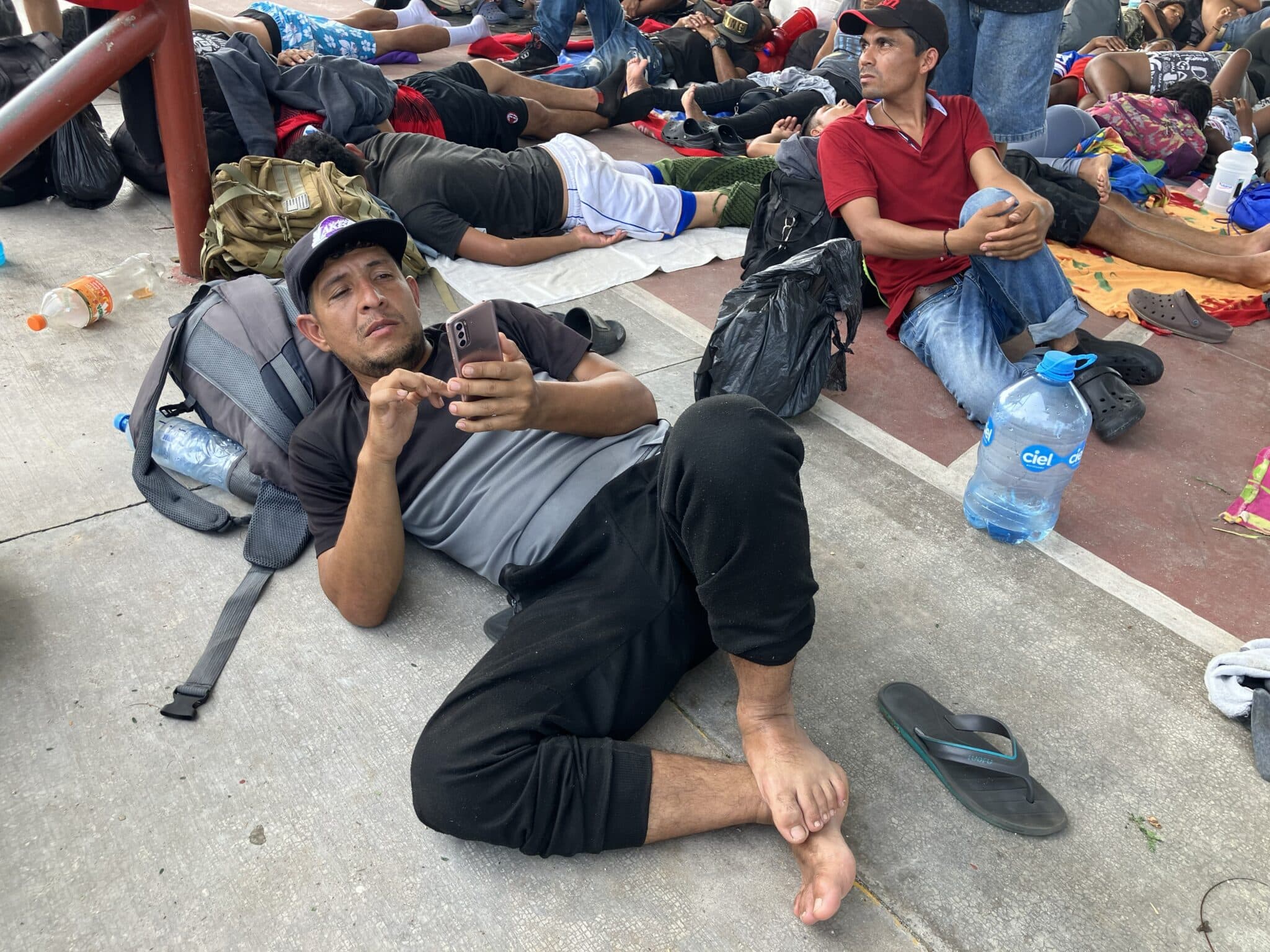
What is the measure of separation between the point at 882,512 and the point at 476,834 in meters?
1.56

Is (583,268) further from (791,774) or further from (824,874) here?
(824,874)

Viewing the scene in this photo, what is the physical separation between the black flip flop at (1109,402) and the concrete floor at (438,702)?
0.68m

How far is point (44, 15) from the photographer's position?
18.4 ft

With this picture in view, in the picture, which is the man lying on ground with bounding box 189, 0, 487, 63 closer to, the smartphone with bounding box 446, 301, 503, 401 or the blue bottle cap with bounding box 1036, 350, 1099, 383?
the smartphone with bounding box 446, 301, 503, 401

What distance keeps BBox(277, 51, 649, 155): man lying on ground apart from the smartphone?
10.4ft

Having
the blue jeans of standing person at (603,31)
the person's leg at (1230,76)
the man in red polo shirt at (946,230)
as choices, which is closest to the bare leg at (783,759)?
the man in red polo shirt at (946,230)

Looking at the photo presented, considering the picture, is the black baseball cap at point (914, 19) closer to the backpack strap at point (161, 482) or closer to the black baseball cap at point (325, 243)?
the black baseball cap at point (325, 243)

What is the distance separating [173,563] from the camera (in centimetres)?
240

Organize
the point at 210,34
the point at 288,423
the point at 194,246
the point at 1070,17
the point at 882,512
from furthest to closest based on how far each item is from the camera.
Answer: the point at 1070,17 < the point at 210,34 < the point at 194,246 < the point at 882,512 < the point at 288,423

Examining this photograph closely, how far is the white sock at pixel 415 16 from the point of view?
24.1 ft

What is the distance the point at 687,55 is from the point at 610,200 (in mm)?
3137

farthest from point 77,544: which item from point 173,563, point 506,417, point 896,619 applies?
point 896,619

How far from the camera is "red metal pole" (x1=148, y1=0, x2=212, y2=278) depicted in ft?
11.7

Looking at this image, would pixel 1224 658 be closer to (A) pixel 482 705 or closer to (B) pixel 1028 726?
(B) pixel 1028 726
